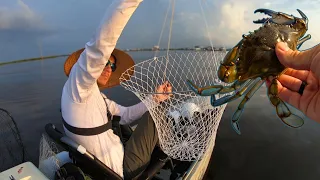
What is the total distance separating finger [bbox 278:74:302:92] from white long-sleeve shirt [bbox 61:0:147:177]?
1.38m

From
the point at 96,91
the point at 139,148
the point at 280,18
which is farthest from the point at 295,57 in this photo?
the point at 139,148

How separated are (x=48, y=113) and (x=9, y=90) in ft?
18.8

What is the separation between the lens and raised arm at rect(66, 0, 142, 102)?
5.82ft

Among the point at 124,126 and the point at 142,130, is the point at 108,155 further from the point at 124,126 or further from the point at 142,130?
the point at 124,126

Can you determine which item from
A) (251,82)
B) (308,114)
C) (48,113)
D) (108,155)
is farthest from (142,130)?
(48,113)

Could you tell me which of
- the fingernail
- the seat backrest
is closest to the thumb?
the fingernail

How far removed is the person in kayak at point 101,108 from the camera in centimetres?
182

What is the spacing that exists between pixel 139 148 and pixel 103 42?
5.11ft

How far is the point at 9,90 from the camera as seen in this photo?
1230 cm

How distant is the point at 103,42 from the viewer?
72.5 inches

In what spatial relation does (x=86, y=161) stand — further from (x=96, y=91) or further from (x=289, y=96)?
(x=289, y=96)

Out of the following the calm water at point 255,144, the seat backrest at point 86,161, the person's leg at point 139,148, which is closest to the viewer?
the seat backrest at point 86,161

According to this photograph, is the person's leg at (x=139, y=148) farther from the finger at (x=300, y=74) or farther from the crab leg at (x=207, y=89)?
the finger at (x=300, y=74)

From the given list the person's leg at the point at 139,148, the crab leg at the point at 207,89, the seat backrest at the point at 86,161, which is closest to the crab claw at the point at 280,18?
the crab leg at the point at 207,89
